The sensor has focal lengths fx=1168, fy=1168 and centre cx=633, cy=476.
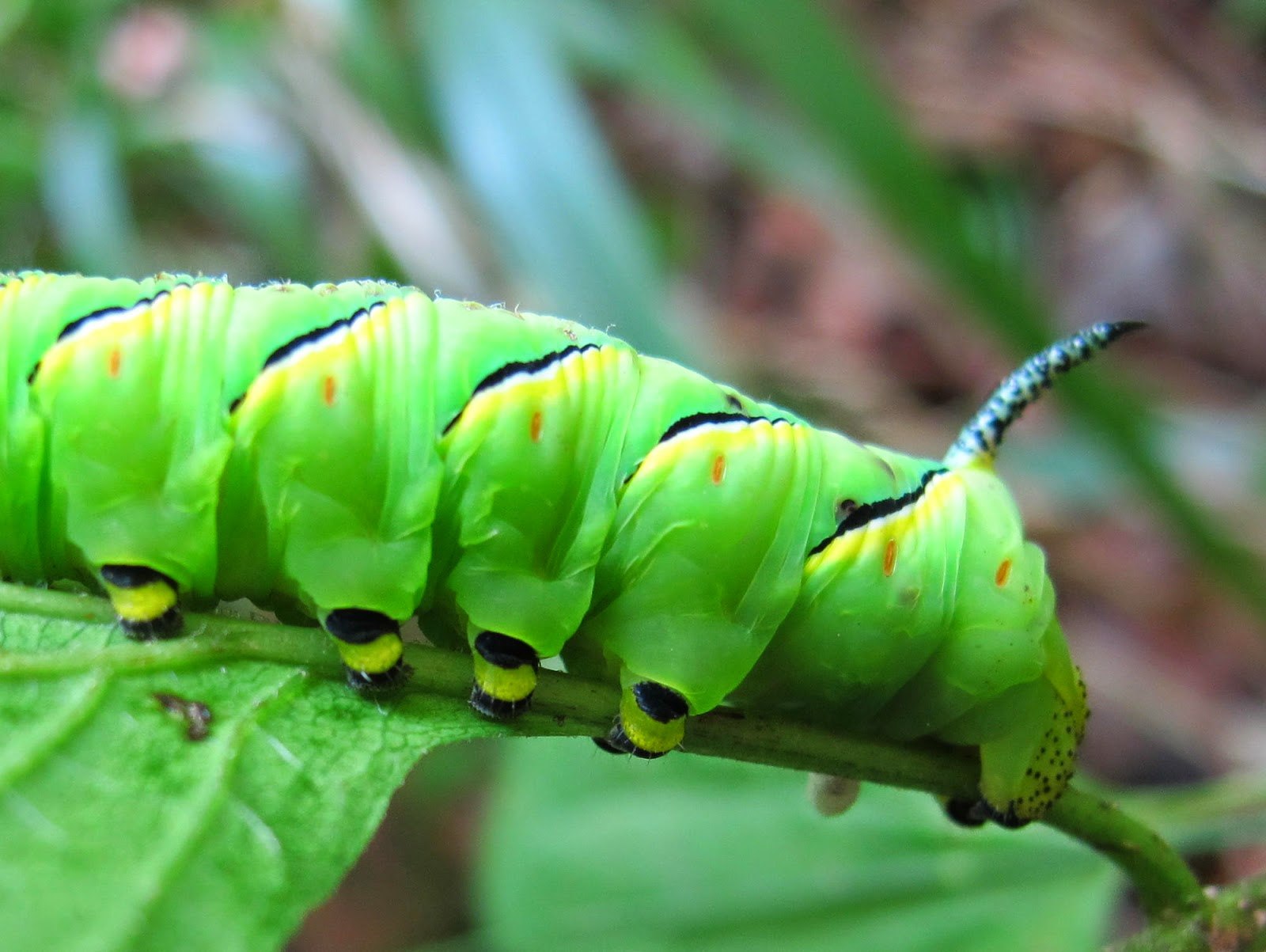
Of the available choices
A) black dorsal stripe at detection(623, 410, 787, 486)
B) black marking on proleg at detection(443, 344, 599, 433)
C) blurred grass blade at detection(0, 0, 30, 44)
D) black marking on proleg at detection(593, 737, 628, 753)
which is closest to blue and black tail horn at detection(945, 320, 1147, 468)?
black dorsal stripe at detection(623, 410, 787, 486)

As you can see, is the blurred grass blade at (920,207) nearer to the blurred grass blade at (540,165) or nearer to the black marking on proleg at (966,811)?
the blurred grass blade at (540,165)

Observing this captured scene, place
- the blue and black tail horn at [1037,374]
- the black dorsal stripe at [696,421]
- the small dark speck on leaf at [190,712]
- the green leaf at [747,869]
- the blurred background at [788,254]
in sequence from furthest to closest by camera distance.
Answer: the blurred background at [788,254]
the green leaf at [747,869]
the blue and black tail horn at [1037,374]
the black dorsal stripe at [696,421]
the small dark speck on leaf at [190,712]

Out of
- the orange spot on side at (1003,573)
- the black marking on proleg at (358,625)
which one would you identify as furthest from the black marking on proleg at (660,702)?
the orange spot on side at (1003,573)

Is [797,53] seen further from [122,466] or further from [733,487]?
[122,466]

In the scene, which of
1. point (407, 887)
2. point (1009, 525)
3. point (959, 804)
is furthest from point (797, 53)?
point (407, 887)

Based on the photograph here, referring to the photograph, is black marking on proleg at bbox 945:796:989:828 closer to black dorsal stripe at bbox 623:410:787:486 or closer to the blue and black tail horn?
the blue and black tail horn

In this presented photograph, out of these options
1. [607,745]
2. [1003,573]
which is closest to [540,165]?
[1003,573]
